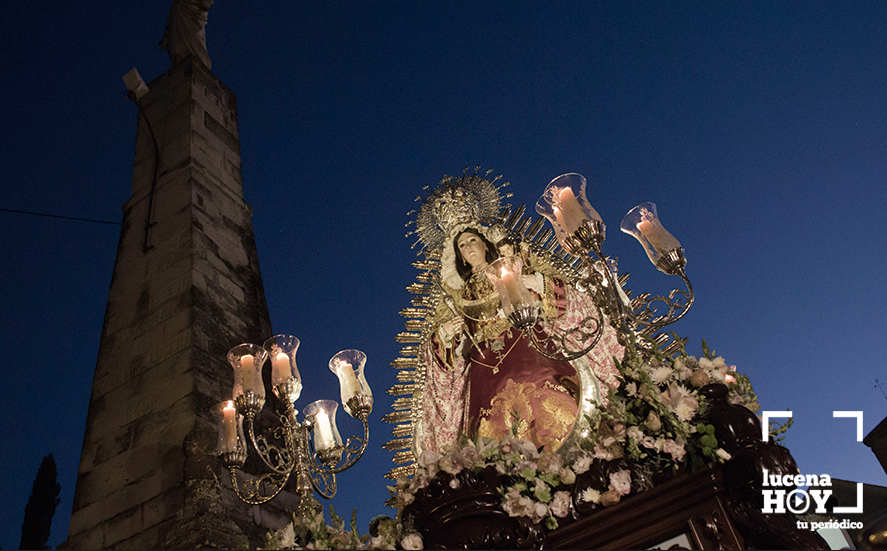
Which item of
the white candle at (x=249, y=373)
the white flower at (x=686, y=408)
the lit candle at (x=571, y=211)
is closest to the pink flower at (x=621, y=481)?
the white flower at (x=686, y=408)

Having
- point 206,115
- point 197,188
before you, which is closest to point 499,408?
point 197,188

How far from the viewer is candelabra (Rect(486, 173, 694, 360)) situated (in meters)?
2.95

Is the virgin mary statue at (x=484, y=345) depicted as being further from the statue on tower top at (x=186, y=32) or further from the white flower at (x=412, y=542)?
the statue on tower top at (x=186, y=32)

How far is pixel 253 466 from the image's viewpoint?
13.5ft

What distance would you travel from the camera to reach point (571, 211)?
311 cm

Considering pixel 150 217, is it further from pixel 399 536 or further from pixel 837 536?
pixel 837 536

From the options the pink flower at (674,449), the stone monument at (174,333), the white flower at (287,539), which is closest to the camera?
the pink flower at (674,449)

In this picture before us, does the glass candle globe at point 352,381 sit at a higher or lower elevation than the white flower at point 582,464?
higher

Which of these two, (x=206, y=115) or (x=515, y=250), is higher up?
(x=206, y=115)

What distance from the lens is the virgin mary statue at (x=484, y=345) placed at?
154 inches

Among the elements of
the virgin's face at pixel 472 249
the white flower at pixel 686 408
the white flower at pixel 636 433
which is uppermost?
the virgin's face at pixel 472 249

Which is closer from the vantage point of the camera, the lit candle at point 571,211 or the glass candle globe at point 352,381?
the lit candle at point 571,211

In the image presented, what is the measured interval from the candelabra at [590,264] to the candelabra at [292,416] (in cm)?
103

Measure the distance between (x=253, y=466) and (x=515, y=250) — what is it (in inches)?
92.1
